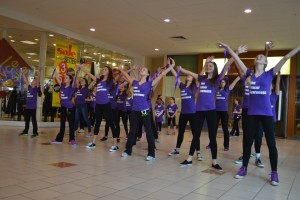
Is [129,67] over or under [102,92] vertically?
over

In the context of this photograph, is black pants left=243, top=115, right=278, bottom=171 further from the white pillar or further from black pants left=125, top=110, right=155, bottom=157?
A: the white pillar

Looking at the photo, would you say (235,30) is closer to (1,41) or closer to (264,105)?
(264,105)

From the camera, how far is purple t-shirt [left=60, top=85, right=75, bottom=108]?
6543mm

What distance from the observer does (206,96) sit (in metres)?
4.65

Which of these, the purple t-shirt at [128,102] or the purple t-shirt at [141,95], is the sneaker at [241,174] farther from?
the purple t-shirt at [128,102]

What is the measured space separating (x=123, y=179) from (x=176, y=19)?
7.13 metres

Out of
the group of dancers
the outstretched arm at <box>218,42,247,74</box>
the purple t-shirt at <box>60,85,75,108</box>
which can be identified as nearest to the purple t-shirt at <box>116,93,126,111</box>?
the group of dancers

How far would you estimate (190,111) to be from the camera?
5.44 m

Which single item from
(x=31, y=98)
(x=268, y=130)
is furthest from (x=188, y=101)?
(x=31, y=98)

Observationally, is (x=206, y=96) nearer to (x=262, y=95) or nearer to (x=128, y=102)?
(x=262, y=95)

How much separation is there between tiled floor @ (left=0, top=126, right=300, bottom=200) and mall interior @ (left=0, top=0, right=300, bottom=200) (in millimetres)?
13

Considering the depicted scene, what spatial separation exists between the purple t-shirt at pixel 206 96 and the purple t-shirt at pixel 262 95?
2.24 feet

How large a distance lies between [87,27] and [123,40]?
89.7 inches

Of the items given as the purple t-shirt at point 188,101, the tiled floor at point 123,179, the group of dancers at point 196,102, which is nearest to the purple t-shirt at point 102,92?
the group of dancers at point 196,102
